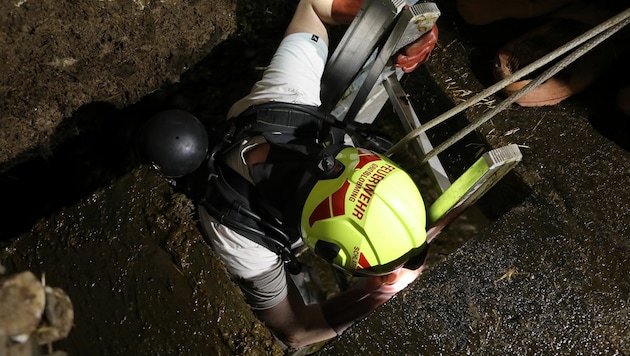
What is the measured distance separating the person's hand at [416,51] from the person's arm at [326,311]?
1.00 m

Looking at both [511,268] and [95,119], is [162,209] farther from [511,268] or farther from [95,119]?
[511,268]

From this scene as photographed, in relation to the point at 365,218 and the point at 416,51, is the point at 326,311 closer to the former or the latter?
the point at 365,218

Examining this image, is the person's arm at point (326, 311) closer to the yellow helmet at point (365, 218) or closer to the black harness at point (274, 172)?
the black harness at point (274, 172)

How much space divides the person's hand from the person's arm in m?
1.00

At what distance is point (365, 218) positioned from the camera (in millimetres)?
1941

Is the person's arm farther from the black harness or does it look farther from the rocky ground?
the black harness

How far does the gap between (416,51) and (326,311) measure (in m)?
1.33

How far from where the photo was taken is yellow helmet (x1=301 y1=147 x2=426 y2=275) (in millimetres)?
1952

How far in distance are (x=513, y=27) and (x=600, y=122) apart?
27.0 inches

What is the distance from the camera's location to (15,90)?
2.47m

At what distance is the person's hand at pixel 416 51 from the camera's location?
245cm

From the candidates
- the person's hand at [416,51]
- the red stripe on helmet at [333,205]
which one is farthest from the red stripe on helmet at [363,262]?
the person's hand at [416,51]

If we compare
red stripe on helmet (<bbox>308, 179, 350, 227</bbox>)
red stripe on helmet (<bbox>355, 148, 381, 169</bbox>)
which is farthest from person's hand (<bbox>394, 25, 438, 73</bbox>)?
red stripe on helmet (<bbox>308, 179, 350, 227</bbox>)

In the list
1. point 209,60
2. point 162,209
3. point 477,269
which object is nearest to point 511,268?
point 477,269
